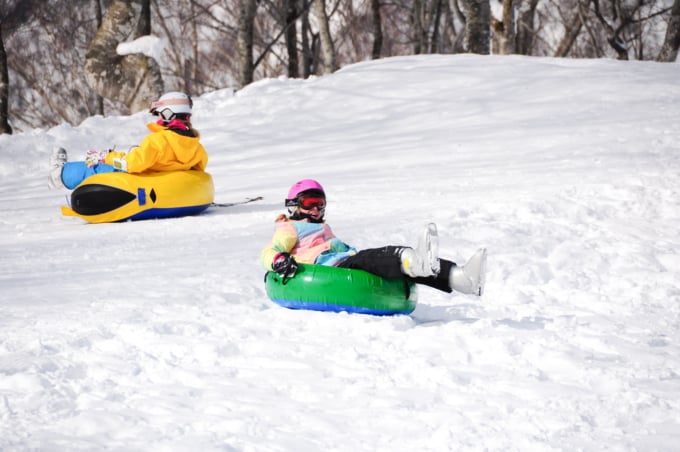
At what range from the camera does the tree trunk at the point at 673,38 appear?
55.5ft

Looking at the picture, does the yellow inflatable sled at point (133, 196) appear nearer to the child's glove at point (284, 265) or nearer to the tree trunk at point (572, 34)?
the child's glove at point (284, 265)

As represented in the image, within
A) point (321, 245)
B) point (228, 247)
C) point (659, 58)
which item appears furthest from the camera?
point (659, 58)

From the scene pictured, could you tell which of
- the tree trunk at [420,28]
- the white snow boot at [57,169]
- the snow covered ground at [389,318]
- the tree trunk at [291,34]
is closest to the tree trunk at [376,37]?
the tree trunk at [291,34]

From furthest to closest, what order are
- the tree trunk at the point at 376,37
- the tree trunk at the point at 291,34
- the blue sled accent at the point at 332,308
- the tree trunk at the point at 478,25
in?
1. the tree trunk at the point at 376,37
2. the tree trunk at the point at 291,34
3. the tree trunk at the point at 478,25
4. the blue sled accent at the point at 332,308

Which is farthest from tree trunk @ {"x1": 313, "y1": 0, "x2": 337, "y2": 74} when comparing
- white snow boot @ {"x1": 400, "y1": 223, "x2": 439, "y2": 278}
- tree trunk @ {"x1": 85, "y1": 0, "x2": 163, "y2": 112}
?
white snow boot @ {"x1": 400, "y1": 223, "x2": 439, "y2": 278}

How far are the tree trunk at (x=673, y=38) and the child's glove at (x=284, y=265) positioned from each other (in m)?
15.3

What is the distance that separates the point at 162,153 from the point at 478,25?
9926 millimetres

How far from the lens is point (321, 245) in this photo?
15.0 ft

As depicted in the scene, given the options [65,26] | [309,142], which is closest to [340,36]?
[65,26]

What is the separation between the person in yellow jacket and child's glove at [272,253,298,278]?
3.06 metres

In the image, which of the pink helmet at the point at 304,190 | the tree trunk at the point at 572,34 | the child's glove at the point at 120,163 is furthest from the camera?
the tree trunk at the point at 572,34

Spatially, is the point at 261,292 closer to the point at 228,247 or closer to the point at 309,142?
the point at 228,247

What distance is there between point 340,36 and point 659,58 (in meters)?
14.9

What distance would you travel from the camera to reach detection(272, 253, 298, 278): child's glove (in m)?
4.21
